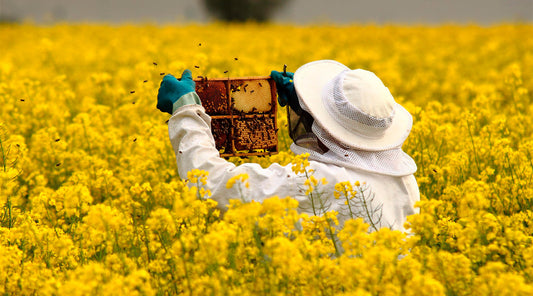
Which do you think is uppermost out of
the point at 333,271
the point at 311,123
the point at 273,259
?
the point at 311,123

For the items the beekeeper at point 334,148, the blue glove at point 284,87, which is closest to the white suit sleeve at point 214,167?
the beekeeper at point 334,148

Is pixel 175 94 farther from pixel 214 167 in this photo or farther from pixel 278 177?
pixel 278 177

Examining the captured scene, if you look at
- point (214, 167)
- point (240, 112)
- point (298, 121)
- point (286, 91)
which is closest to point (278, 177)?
point (214, 167)

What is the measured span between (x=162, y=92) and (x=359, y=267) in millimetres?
1431

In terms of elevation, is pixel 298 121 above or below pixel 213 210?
above

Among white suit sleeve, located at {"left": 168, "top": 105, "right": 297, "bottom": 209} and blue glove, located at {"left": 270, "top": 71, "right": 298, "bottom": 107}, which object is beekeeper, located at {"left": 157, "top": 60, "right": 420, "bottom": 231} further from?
blue glove, located at {"left": 270, "top": 71, "right": 298, "bottom": 107}

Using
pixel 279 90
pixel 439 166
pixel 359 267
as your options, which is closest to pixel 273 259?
pixel 359 267

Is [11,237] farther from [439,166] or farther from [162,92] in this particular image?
[439,166]

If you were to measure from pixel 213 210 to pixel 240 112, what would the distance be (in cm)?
58

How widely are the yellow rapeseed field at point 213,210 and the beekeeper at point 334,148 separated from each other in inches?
4.5

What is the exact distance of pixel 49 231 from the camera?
10.8 ft

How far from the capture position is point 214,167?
317cm

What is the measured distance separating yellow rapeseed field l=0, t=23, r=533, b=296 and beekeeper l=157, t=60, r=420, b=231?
0.37 feet

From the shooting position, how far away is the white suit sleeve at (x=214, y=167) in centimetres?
312
